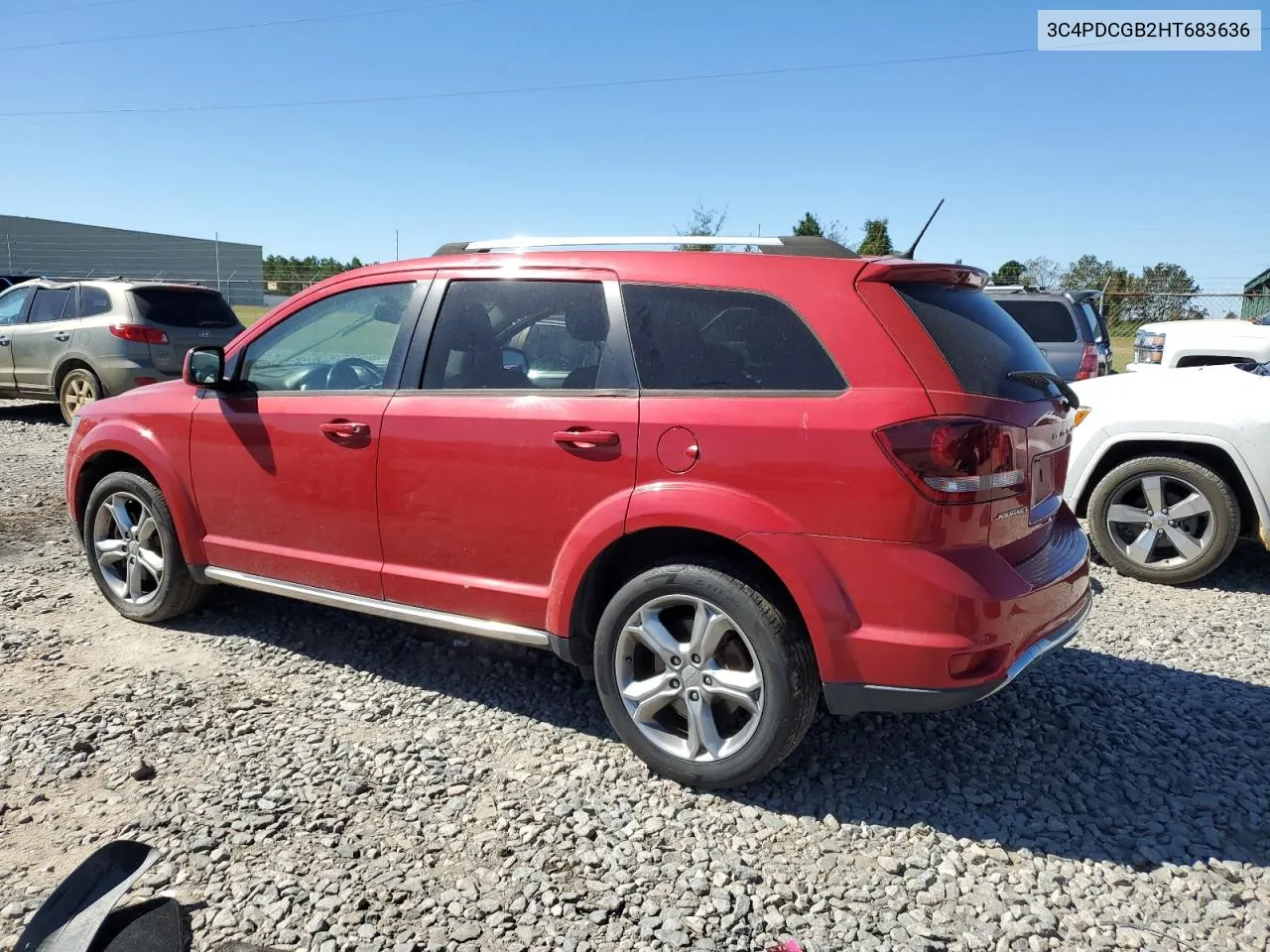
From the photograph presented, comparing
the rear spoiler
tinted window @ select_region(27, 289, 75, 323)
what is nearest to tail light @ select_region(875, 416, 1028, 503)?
the rear spoiler

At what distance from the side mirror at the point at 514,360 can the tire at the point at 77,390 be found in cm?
872

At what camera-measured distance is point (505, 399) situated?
11.1 ft

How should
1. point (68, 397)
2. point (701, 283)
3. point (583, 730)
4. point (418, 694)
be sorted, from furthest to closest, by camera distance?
point (68, 397)
point (418, 694)
point (583, 730)
point (701, 283)

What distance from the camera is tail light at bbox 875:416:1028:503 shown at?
2.69 metres

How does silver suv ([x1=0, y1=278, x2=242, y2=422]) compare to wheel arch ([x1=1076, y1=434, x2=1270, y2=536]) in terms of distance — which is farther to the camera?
silver suv ([x1=0, y1=278, x2=242, y2=422])

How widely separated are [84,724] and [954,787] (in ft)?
10.6

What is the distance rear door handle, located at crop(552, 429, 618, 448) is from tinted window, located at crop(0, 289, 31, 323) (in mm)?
10938

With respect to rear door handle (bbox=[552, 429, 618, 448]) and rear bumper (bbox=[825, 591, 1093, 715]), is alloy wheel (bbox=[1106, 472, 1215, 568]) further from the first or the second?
rear door handle (bbox=[552, 429, 618, 448])

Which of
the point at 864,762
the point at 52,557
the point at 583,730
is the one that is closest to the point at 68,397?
the point at 52,557

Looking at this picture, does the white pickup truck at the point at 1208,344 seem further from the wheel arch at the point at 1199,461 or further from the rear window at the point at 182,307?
the rear window at the point at 182,307

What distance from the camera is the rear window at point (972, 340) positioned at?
9.50 feet

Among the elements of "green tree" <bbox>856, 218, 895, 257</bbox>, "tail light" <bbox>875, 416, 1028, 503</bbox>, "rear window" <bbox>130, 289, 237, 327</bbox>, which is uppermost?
"green tree" <bbox>856, 218, 895, 257</bbox>

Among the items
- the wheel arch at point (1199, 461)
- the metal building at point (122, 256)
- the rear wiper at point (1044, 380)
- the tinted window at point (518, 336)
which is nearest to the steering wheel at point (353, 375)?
the tinted window at point (518, 336)

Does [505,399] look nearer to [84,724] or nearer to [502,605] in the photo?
[502,605]
